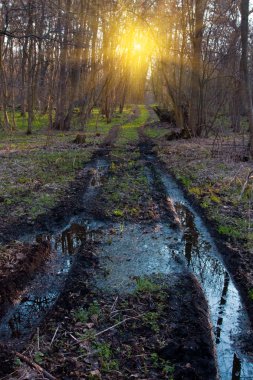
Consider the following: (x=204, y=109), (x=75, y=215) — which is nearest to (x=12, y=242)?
(x=75, y=215)

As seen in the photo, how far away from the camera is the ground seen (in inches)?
181

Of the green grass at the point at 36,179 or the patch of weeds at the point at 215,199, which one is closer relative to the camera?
the green grass at the point at 36,179

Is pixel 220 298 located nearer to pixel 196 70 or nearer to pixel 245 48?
pixel 245 48

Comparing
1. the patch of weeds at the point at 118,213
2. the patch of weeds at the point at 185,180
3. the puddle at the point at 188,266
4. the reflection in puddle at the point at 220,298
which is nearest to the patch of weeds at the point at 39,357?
the puddle at the point at 188,266

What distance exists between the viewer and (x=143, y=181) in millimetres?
13062

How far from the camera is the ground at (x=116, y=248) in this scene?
4.59m

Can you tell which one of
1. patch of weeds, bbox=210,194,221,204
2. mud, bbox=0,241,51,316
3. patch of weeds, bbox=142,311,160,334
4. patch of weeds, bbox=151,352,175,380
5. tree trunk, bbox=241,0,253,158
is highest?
tree trunk, bbox=241,0,253,158

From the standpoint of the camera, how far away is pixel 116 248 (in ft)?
25.6

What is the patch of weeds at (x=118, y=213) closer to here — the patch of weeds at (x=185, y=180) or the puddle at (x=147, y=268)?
the puddle at (x=147, y=268)

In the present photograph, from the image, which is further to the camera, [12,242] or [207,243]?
[207,243]

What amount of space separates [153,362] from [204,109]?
2127 centimetres

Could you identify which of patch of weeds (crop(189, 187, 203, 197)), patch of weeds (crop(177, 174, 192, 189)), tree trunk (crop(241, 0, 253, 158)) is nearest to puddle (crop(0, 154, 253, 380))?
patch of weeds (crop(189, 187, 203, 197))

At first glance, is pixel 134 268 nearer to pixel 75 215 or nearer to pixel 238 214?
pixel 75 215

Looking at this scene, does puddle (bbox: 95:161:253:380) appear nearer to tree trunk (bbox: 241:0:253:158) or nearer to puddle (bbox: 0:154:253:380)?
puddle (bbox: 0:154:253:380)
